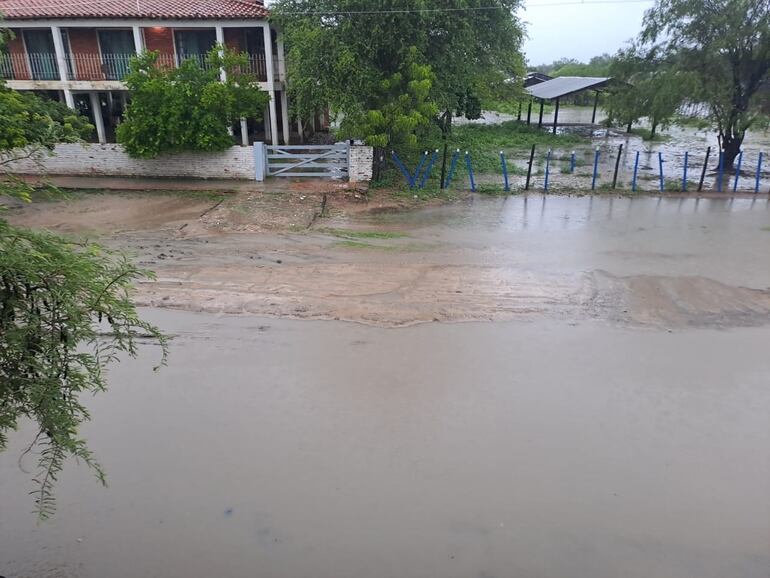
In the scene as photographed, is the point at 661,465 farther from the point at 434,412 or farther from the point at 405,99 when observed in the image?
the point at 405,99

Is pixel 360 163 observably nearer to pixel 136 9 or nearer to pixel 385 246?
pixel 385 246

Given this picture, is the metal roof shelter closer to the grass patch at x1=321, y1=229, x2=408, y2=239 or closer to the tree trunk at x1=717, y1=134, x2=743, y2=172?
the tree trunk at x1=717, y1=134, x2=743, y2=172

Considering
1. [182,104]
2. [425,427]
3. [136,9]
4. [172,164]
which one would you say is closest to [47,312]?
[425,427]

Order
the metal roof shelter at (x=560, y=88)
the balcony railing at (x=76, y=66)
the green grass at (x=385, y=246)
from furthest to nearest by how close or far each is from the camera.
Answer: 1. the metal roof shelter at (x=560, y=88)
2. the balcony railing at (x=76, y=66)
3. the green grass at (x=385, y=246)

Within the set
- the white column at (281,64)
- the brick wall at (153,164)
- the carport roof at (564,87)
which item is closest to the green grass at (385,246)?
the brick wall at (153,164)

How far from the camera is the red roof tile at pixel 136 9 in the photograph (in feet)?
62.7

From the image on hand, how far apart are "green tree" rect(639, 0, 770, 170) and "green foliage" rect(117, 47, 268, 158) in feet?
45.0

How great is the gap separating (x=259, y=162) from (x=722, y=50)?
14850 millimetres

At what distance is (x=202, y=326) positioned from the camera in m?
8.66

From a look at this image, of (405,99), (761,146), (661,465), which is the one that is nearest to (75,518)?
(661,465)

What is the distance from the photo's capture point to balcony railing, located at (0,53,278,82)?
2044 centimetres

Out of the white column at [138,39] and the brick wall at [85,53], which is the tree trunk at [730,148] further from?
the brick wall at [85,53]

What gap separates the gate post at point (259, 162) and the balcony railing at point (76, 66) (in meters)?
4.93

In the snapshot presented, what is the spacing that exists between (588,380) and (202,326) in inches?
218
